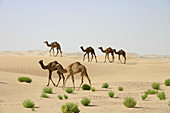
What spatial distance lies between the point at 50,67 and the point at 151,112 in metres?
8.16

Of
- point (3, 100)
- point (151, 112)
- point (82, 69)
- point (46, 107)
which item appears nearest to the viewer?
point (151, 112)

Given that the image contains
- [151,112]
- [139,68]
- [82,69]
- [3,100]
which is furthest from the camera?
[139,68]

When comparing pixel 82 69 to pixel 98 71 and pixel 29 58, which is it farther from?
pixel 29 58

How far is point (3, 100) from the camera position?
12.1m

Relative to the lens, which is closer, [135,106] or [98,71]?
[135,106]

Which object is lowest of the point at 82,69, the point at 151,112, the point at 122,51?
the point at 151,112

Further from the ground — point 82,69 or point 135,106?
point 82,69

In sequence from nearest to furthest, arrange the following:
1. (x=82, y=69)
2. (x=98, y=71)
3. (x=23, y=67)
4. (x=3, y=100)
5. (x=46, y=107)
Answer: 1. (x=46, y=107)
2. (x=3, y=100)
3. (x=82, y=69)
4. (x=23, y=67)
5. (x=98, y=71)

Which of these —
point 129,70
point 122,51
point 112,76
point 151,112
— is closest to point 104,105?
point 151,112

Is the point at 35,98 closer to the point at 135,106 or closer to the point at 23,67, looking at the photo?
the point at 135,106

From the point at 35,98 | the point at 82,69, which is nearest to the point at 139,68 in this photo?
the point at 82,69

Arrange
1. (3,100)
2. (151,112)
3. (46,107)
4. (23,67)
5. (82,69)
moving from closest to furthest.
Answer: (151,112) → (46,107) → (3,100) → (82,69) → (23,67)

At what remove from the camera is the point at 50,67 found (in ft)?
55.2

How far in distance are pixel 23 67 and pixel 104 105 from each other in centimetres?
1693
